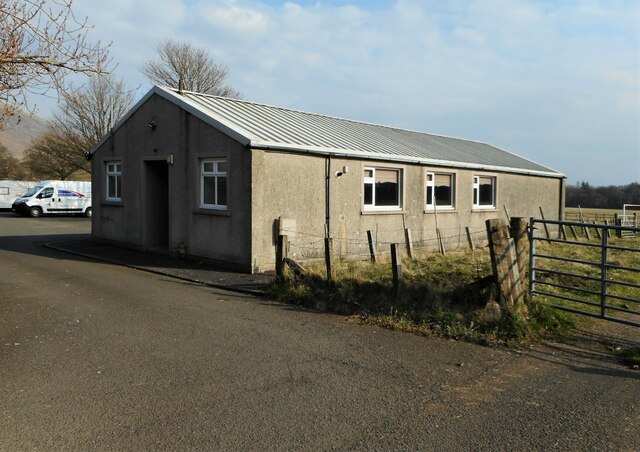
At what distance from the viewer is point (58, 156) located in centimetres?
4847

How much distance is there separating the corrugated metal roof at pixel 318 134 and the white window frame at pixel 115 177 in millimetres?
2818

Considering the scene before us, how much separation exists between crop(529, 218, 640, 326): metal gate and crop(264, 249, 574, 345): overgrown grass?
585mm

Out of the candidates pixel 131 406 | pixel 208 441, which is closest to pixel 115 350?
pixel 131 406

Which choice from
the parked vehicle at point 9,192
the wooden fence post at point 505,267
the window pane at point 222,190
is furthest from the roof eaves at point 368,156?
the parked vehicle at point 9,192

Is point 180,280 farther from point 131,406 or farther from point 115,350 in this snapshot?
point 131,406

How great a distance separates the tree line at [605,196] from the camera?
5625cm

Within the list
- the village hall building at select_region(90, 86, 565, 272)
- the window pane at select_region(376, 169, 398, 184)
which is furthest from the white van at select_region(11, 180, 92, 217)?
the window pane at select_region(376, 169, 398, 184)

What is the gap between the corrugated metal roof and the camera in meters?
13.8

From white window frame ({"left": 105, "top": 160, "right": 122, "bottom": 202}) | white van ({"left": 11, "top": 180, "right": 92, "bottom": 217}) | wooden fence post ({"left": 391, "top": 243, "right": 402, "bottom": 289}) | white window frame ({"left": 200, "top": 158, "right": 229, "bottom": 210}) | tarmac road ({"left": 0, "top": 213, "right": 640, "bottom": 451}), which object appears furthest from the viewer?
white van ({"left": 11, "top": 180, "right": 92, "bottom": 217})

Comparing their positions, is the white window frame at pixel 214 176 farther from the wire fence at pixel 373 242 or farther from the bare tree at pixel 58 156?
the bare tree at pixel 58 156

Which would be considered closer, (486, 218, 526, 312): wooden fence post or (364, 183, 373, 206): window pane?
(486, 218, 526, 312): wooden fence post

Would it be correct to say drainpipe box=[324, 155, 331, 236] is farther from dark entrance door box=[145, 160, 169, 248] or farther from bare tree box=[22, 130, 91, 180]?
bare tree box=[22, 130, 91, 180]

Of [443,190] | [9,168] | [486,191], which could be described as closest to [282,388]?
[443,190]

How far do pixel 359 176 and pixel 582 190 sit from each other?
54.3 metres
